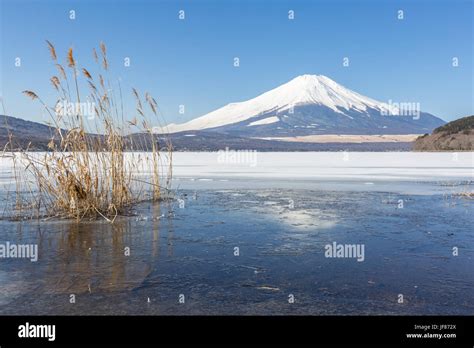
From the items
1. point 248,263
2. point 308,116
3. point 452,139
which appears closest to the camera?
point 248,263

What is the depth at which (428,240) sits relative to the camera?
380 centimetres

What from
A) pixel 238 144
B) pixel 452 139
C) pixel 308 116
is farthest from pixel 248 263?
pixel 308 116

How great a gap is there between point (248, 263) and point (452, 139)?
110ft

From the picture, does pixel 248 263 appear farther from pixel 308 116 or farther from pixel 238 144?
pixel 308 116

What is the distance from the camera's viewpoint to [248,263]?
10.2 ft

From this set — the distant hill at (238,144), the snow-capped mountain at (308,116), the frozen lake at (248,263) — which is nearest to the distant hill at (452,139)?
the distant hill at (238,144)

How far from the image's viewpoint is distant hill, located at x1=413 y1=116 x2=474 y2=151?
3123 centimetres

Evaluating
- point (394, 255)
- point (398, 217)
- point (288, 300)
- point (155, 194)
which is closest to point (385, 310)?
point (288, 300)

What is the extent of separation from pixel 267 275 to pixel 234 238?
109 centimetres

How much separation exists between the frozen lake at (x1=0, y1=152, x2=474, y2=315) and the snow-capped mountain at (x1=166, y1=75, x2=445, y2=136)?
129 metres

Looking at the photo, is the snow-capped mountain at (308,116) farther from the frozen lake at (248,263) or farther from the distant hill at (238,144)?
the frozen lake at (248,263)

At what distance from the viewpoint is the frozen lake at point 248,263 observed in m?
2.32

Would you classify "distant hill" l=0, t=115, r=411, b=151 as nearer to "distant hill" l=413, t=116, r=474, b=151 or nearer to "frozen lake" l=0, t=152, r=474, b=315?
"distant hill" l=413, t=116, r=474, b=151
